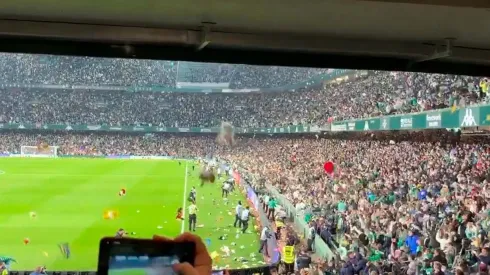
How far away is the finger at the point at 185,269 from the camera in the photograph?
0.77m

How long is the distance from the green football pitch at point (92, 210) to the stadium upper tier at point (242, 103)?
8.37ft

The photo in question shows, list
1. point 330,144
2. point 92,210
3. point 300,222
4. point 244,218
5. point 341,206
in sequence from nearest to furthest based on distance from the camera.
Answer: point 341,206 < point 300,222 < point 244,218 < point 92,210 < point 330,144

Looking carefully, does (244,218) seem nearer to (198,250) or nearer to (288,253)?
(288,253)

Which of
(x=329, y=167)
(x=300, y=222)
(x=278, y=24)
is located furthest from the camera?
(x=329, y=167)

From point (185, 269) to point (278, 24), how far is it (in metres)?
1.11

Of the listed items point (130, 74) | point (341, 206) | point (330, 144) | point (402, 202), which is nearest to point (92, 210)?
point (330, 144)

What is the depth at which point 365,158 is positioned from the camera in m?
11.1

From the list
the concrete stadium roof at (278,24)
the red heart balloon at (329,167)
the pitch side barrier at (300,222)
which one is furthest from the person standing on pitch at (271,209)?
the concrete stadium roof at (278,24)

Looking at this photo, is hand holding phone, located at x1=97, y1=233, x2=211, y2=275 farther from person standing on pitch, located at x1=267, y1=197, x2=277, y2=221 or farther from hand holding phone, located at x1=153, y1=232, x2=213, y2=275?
person standing on pitch, located at x1=267, y1=197, x2=277, y2=221

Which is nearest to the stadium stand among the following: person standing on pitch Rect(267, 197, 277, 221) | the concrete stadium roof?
person standing on pitch Rect(267, 197, 277, 221)

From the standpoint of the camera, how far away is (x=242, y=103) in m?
20.0

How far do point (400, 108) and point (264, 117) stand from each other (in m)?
9.78

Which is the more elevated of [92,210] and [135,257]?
[135,257]

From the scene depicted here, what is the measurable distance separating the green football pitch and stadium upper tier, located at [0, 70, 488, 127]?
8.37 ft
